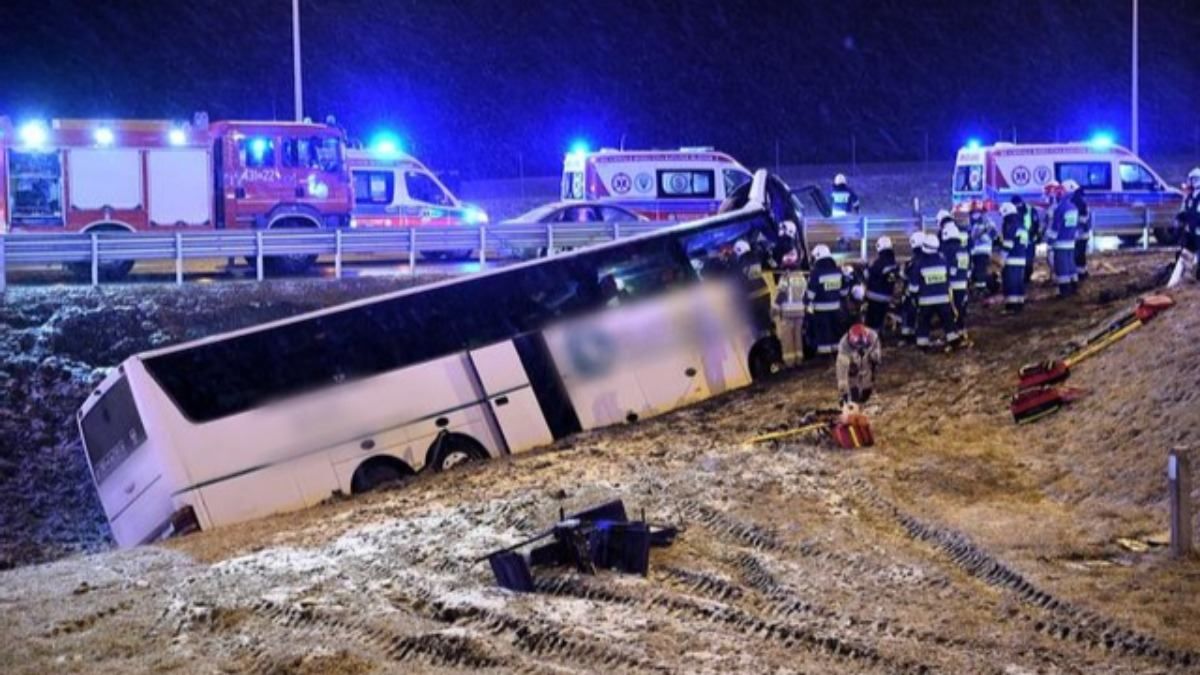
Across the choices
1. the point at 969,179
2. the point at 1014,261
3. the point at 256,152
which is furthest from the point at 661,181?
the point at 1014,261

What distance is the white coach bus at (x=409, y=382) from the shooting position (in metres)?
14.6

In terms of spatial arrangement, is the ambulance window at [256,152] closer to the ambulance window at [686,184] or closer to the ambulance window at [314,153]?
the ambulance window at [314,153]

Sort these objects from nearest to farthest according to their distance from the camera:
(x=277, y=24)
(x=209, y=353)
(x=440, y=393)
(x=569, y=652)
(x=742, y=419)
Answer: (x=569, y=652) < (x=209, y=353) < (x=440, y=393) < (x=742, y=419) < (x=277, y=24)

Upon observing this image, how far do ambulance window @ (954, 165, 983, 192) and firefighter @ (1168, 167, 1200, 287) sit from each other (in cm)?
877

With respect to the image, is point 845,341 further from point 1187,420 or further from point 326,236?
point 326,236

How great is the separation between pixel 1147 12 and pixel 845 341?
130 ft

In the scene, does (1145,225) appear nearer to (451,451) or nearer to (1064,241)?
(1064,241)

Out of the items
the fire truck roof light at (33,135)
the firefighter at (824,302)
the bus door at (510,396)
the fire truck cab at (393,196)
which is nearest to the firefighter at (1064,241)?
the firefighter at (824,302)

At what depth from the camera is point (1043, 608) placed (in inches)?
388

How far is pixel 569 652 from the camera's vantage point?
895 centimetres

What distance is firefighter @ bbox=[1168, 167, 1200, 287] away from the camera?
64.1 feet

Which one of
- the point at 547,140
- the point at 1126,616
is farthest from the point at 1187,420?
the point at 547,140

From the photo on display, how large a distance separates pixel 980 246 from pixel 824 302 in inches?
117

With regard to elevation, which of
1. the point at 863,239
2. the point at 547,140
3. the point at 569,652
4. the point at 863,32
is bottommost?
the point at 569,652
